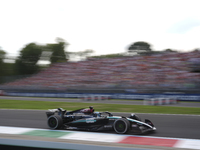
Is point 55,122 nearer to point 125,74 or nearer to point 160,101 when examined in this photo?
point 160,101

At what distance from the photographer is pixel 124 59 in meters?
24.9

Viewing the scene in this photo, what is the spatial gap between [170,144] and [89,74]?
67.9 ft

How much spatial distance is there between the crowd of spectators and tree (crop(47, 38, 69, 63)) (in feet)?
24.3

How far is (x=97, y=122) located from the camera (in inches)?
206

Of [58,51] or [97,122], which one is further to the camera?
[58,51]

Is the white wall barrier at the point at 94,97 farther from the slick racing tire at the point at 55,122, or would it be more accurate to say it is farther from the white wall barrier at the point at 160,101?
the slick racing tire at the point at 55,122

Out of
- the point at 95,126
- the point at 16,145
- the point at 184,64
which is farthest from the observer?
the point at 184,64

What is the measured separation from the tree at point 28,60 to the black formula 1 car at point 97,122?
28.8 meters

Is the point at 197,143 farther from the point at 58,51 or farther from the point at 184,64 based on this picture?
the point at 58,51

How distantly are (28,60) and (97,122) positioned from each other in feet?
104

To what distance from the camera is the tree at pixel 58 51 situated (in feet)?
118

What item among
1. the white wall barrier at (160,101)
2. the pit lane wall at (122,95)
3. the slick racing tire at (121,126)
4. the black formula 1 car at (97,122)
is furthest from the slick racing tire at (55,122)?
the pit lane wall at (122,95)

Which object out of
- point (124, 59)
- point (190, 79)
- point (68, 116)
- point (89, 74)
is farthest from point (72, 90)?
point (68, 116)

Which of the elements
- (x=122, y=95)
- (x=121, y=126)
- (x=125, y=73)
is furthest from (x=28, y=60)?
(x=121, y=126)
